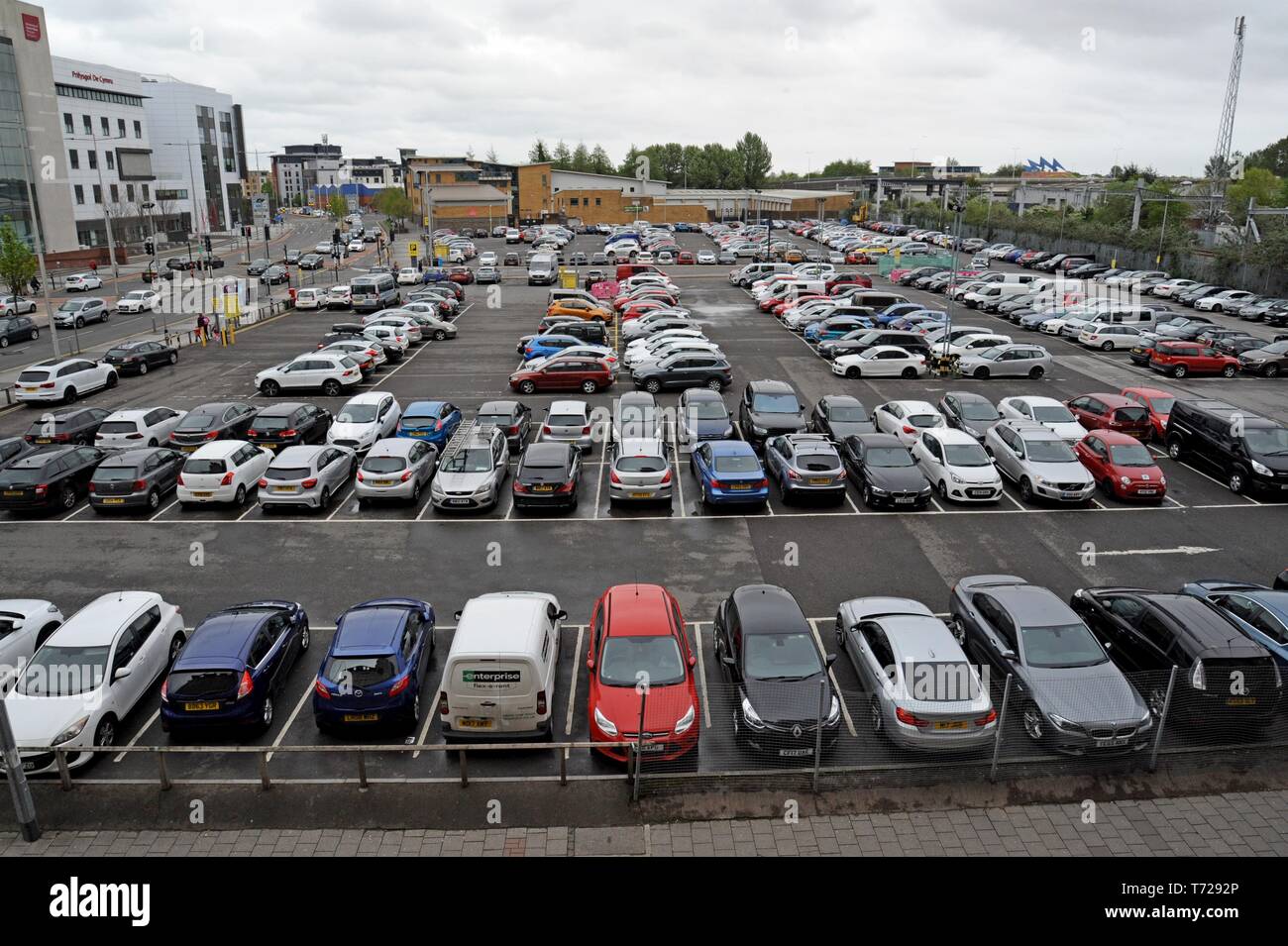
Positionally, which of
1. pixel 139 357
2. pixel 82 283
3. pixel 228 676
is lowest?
pixel 228 676

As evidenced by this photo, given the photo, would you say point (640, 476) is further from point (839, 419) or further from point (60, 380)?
point (60, 380)

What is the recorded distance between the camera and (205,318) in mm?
41188

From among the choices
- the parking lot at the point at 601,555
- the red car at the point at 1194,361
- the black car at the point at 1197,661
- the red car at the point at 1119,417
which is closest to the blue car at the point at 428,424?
the parking lot at the point at 601,555

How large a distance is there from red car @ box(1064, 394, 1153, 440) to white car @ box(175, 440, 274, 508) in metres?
22.5

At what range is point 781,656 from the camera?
1161cm

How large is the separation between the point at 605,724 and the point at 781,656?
2.58 metres

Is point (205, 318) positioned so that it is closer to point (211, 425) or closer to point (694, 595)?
point (211, 425)

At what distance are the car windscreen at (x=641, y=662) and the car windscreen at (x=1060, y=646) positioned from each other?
4856mm

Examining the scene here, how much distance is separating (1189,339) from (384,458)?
33.1 meters

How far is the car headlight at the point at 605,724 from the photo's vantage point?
1057 centimetres

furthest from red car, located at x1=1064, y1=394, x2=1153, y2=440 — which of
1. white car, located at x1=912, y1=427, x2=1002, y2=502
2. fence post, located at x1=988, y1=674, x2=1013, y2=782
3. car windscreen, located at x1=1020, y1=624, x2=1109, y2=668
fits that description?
fence post, located at x1=988, y1=674, x2=1013, y2=782

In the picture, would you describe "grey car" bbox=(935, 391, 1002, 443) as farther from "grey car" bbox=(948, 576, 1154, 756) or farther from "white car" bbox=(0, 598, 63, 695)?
"white car" bbox=(0, 598, 63, 695)

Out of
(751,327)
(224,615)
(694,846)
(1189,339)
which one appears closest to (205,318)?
(751,327)

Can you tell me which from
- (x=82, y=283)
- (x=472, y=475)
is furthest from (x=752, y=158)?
(x=472, y=475)
